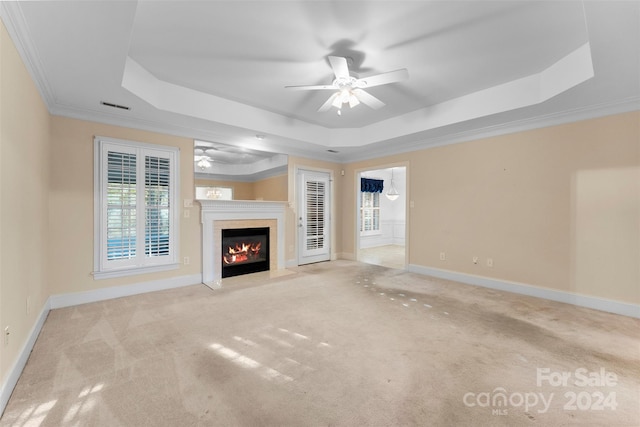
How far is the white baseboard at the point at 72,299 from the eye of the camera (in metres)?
1.74

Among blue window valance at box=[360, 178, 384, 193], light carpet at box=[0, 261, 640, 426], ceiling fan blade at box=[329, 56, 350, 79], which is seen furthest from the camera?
blue window valance at box=[360, 178, 384, 193]

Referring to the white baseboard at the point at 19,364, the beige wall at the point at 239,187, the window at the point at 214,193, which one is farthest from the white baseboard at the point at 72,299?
the beige wall at the point at 239,187

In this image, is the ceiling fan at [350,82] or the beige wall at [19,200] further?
the ceiling fan at [350,82]

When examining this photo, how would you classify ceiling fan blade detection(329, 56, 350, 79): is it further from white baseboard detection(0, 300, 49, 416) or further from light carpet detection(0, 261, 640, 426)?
white baseboard detection(0, 300, 49, 416)

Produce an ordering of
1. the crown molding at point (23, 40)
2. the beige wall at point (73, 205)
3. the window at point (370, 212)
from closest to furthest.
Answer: the crown molding at point (23, 40), the beige wall at point (73, 205), the window at point (370, 212)

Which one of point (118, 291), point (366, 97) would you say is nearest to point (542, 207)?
point (366, 97)

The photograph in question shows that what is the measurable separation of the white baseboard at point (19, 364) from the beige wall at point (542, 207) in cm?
517

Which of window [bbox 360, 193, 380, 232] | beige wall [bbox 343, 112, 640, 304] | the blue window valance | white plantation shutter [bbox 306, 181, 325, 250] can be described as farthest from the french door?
window [bbox 360, 193, 380, 232]

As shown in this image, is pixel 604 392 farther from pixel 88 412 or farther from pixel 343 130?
pixel 343 130

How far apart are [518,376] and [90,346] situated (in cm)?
348

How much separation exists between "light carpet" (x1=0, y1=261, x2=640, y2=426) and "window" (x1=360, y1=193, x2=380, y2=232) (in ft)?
18.2

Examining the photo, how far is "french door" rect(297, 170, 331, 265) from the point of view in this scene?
19.4 ft

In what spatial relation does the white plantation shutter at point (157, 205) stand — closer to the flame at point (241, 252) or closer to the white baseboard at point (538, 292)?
the flame at point (241, 252)

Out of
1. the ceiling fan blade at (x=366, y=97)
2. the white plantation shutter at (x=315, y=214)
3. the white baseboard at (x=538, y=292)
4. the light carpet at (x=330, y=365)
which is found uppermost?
the ceiling fan blade at (x=366, y=97)
